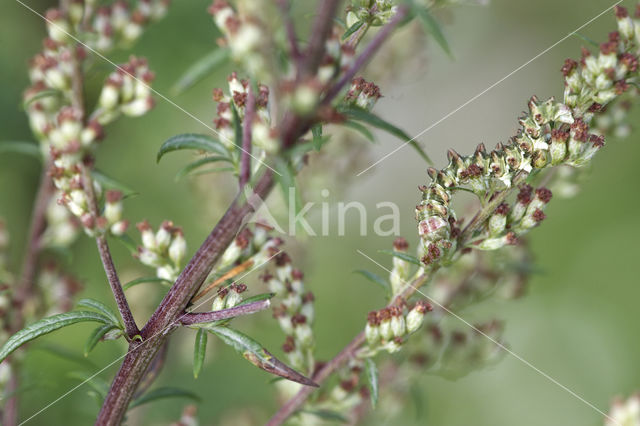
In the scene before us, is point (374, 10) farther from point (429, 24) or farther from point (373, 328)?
point (373, 328)

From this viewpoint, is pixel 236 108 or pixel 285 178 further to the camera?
pixel 236 108

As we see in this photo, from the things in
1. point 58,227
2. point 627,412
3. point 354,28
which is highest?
point 58,227

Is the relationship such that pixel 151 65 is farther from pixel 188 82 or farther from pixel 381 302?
pixel 188 82

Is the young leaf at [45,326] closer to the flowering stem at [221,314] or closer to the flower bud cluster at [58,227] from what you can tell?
the flowering stem at [221,314]

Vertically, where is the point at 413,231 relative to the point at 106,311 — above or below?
above

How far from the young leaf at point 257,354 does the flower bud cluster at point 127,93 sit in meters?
0.82

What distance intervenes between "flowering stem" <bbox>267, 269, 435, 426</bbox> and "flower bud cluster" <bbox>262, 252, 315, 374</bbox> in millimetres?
77

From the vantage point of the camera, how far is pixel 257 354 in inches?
51.0

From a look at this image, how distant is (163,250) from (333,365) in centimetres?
55

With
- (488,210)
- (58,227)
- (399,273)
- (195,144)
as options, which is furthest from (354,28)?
(58,227)

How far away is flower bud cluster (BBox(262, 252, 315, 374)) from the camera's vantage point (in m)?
1.77

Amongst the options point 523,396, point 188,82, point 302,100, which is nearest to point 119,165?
point 188,82

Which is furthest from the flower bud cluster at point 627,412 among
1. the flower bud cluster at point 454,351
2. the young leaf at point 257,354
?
the young leaf at point 257,354

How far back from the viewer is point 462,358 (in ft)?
7.39
